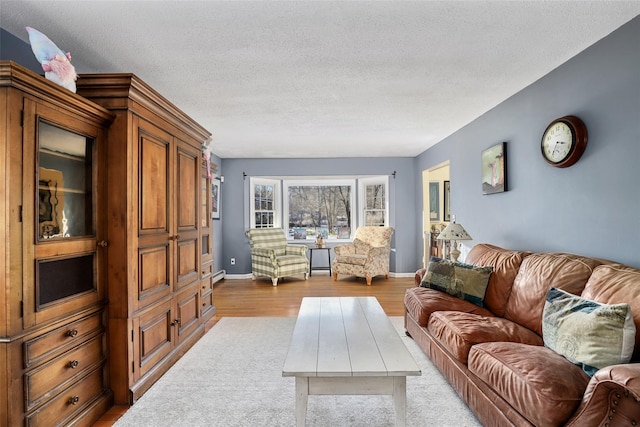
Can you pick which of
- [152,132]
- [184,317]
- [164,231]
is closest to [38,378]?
[164,231]

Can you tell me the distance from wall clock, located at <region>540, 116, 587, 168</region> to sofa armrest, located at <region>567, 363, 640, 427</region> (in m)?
1.68

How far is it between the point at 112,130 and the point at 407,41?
1999 mm

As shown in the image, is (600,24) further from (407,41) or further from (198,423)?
(198,423)

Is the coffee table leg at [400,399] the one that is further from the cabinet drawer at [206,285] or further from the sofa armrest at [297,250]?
the sofa armrest at [297,250]

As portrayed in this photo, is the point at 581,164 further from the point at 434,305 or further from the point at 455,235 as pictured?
the point at 455,235

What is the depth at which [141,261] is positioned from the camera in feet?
7.65

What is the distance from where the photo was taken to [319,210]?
740 cm

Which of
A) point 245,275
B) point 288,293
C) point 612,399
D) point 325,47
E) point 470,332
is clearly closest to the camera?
point 612,399

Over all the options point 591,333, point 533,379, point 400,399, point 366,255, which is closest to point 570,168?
point 591,333

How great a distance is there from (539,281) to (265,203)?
18.0 ft

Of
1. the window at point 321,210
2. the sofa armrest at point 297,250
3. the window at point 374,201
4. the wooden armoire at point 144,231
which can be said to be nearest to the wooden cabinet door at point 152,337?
the wooden armoire at point 144,231

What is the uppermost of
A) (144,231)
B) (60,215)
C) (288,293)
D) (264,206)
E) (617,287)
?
(264,206)

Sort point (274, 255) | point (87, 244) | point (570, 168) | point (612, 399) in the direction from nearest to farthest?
point (612, 399), point (87, 244), point (570, 168), point (274, 255)

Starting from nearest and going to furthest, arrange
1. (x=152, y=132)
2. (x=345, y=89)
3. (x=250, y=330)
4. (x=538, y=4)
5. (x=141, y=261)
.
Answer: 1. (x=538, y=4)
2. (x=141, y=261)
3. (x=152, y=132)
4. (x=345, y=89)
5. (x=250, y=330)
